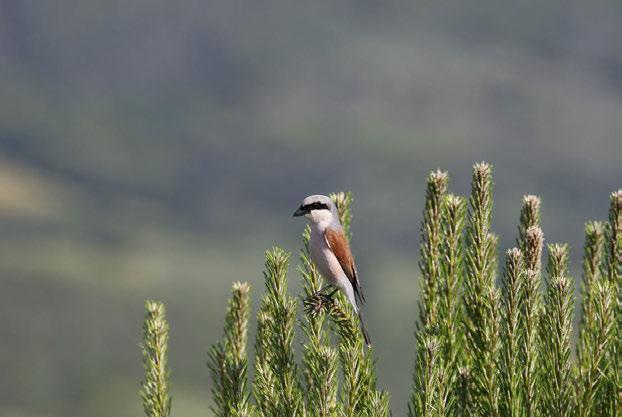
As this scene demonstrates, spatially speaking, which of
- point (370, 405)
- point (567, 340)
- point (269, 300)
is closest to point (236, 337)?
point (269, 300)

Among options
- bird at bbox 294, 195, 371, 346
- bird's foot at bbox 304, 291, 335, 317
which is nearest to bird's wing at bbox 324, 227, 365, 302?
bird at bbox 294, 195, 371, 346

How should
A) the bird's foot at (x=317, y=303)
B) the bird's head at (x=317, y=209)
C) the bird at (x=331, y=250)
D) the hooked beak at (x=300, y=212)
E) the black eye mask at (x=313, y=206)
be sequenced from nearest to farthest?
the bird's foot at (x=317, y=303)
the bird at (x=331, y=250)
the bird's head at (x=317, y=209)
the black eye mask at (x=313, y=206)
the hooked beak at (x=300, y=212)

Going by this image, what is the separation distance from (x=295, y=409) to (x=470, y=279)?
1570mm

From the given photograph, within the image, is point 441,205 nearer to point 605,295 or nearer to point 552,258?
point 552,258

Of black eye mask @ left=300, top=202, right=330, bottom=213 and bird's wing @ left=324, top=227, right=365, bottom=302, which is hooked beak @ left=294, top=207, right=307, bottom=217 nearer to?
black eye mask @ left=300, top=202, right=330, bottom=213

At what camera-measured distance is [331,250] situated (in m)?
6.03

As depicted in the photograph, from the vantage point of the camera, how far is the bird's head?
20.0 feet

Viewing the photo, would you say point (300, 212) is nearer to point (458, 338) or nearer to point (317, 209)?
point (317, 209)

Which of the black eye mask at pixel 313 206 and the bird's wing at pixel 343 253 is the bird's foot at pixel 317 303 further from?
the black eye mask at pixel 313 206

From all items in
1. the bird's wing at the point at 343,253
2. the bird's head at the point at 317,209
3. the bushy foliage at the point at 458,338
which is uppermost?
the bird's head at the point at 317,209

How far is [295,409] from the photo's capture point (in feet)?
15.9

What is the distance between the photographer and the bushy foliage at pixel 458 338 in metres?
4.57

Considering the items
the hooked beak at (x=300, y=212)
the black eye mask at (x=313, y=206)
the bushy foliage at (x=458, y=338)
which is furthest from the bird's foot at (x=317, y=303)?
the hooked beak at (x=300, y=212)

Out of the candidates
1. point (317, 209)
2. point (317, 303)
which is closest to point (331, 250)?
point (317, 209)
